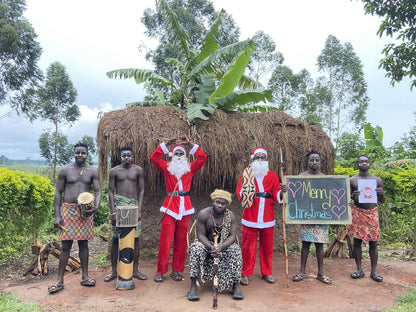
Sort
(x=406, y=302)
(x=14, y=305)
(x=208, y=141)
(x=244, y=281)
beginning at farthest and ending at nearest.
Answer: (x=208, y=141) < (x=244, y=281) < (x=406, y=302) < (x=14, y=305)

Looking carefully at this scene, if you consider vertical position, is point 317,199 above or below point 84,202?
above

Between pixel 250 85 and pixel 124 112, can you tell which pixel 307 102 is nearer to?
pixel 250 85

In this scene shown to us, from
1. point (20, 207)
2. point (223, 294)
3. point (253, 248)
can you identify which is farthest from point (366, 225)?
point (20, 207)

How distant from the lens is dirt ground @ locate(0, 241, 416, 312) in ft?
12.8

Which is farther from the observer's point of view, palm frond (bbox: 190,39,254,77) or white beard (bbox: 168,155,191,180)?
palm frond (bbox: 190,39,254,77)

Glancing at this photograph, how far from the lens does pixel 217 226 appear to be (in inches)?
173

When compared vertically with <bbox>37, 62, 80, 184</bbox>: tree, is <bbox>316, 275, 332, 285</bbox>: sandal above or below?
A: below

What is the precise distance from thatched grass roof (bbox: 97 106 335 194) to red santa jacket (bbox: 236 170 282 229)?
3.62ft

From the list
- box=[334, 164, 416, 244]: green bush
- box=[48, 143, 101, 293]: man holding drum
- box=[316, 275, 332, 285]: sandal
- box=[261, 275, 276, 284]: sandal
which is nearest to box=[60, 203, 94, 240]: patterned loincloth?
box=[48, 143, 101, 293]: man holding drum

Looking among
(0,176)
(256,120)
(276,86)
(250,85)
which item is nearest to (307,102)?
(276,86)

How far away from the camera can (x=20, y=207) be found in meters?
5.97

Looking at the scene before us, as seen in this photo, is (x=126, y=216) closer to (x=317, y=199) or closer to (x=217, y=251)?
(x=217, y=251)

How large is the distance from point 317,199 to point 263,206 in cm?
84

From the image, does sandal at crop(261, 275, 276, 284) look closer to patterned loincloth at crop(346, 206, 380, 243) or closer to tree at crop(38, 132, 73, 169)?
patterned loincloth at crop(346, 206, 380, 243)
